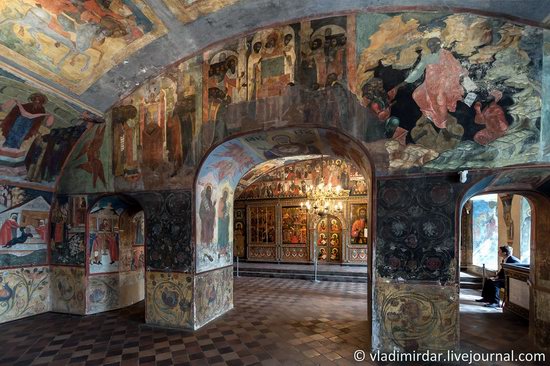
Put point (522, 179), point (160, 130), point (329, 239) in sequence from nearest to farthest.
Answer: point (522, 179), point (160, 130), point (329, 239)

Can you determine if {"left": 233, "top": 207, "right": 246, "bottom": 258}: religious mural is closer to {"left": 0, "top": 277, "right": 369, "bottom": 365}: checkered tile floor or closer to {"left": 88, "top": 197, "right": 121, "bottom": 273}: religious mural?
{"left": 0, "top": 277, "right": 369, "bottom": 365}: checkered tile floor

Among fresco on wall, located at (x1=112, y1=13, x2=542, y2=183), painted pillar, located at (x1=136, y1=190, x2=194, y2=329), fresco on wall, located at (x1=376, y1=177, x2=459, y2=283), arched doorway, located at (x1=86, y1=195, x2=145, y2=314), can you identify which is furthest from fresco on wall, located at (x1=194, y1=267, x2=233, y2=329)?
fresco on wall, located at (x1=376, y1=177, x2=459, y2=283)

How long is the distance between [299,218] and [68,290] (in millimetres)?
11068

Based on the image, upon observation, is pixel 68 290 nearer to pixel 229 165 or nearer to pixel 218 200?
pixel 218 200

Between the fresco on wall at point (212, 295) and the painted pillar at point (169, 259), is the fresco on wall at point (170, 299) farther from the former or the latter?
the fresco on wall at point (212, 295)

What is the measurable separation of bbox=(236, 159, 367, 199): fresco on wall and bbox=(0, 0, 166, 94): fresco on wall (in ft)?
32.4

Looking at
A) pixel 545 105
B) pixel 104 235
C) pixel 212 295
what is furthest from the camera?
pixel 104 235

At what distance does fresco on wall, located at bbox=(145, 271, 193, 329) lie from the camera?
6844 mm

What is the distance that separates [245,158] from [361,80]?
11.6ft

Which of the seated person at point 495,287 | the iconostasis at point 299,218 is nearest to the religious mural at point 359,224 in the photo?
the iconostasis at point 299,218

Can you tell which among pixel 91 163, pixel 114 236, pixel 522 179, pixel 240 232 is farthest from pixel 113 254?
pixel 522 179

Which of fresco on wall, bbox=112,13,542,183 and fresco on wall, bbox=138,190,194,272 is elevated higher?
fresco on wall, bbox=112,13,542,183

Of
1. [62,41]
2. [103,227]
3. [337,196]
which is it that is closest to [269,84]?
[62,41]

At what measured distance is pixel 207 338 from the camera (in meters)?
6.26
